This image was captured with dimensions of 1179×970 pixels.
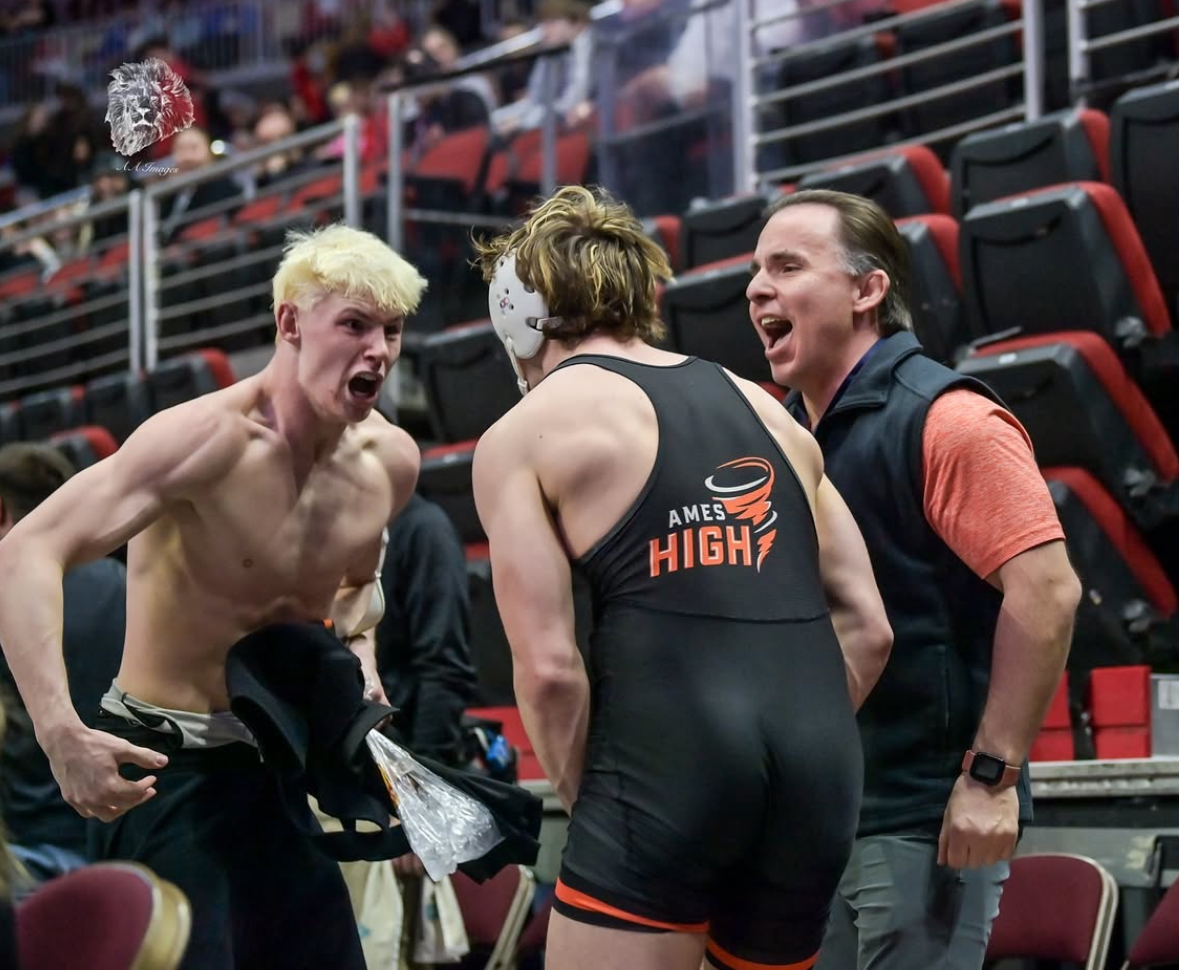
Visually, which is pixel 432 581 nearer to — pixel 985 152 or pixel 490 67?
pixel 985 152

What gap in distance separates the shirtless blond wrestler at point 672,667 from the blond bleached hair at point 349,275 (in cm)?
80

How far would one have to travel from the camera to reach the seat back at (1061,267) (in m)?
4.89

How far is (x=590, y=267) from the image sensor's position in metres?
2.46

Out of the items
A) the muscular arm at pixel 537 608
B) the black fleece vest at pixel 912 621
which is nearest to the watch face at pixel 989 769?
the black fleece vest at pixel 912 621

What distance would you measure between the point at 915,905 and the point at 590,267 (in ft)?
3.51

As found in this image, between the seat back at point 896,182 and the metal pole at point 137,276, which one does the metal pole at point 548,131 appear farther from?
the metal pole at point 137,276

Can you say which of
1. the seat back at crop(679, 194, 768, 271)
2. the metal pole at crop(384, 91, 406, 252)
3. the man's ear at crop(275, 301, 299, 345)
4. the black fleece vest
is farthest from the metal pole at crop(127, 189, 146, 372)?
the black fleece vest

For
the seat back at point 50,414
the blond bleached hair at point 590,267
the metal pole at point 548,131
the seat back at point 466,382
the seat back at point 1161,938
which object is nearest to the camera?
the blond bleached hair at point 590,267

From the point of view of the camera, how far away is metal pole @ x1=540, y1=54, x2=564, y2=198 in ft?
25.3

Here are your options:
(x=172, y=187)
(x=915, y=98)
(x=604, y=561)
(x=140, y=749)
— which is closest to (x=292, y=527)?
(x=140, y=749)


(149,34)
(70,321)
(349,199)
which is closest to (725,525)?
(349,199)

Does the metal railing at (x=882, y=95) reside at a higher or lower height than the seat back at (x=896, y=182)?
higher

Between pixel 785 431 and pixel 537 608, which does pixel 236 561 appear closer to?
pixel 537 608

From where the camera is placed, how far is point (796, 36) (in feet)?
24.2
